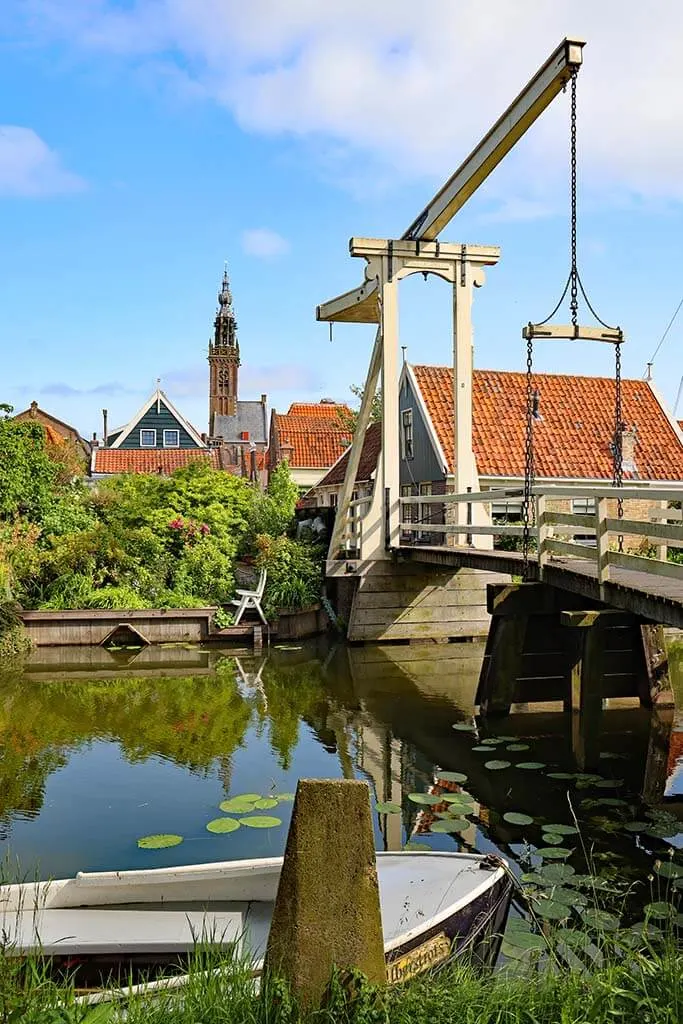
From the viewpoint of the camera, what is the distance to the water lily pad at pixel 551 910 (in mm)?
4277

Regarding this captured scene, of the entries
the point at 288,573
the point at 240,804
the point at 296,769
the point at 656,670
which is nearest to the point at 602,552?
the point at 656,670

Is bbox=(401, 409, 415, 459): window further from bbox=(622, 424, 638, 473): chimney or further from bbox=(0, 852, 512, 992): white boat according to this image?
bbox=(0, 852, 512, 992): white boat

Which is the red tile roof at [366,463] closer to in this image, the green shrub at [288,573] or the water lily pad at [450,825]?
the green shrub at [288,573]

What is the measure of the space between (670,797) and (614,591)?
167cm

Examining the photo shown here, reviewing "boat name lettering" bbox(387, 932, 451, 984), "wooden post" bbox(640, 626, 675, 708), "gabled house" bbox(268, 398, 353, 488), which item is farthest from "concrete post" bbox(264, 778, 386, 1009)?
"gabled house" bbox(268, 398, 353, 488)

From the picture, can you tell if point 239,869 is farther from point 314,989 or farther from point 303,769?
point 303,769

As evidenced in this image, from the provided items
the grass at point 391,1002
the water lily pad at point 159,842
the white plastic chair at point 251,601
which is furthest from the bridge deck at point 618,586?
the white plastic chair at point 251,601

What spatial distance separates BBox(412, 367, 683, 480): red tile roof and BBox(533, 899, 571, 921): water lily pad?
14263mm

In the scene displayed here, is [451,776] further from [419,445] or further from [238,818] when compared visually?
[419,445]

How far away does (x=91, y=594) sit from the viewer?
14.0 metres

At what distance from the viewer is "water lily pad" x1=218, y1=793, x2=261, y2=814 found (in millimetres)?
6156

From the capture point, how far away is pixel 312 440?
33938mm

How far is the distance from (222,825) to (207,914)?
2.13 metres

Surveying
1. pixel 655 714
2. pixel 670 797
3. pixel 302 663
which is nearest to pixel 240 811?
pixel 670 797
